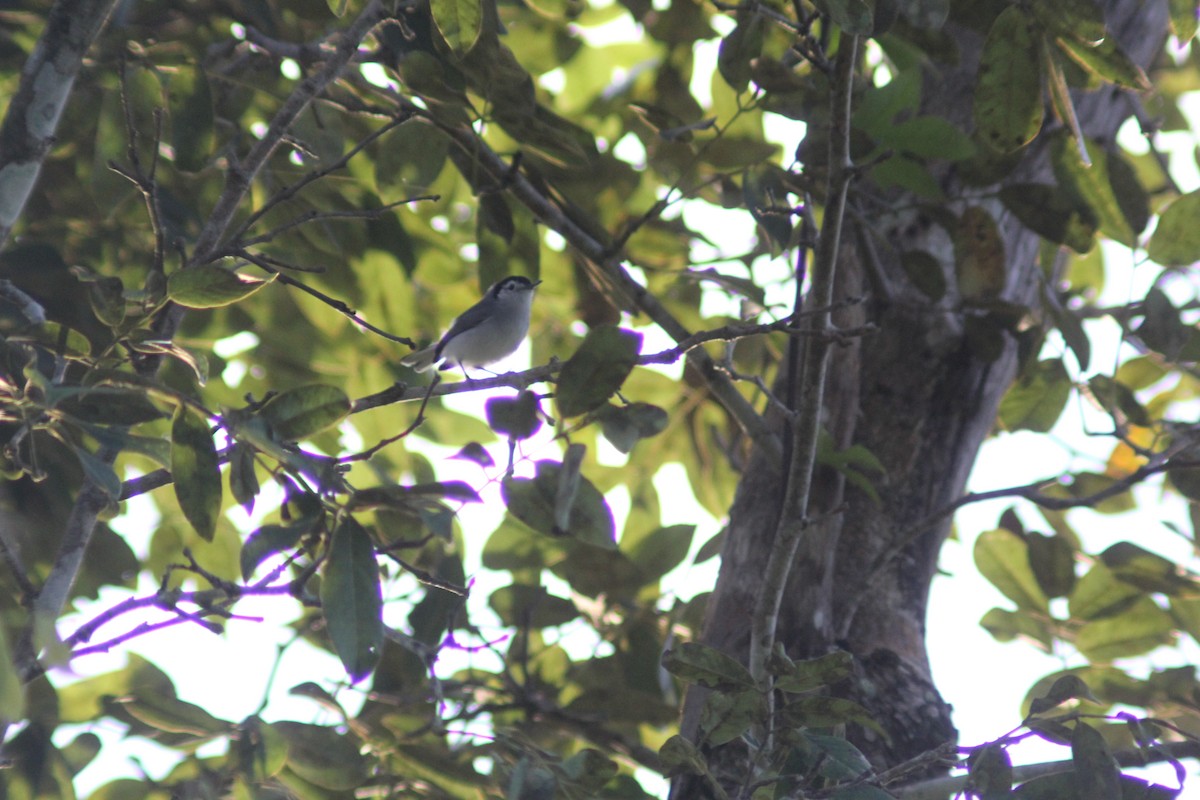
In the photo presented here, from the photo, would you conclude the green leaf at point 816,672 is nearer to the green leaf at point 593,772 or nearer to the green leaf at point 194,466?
the green leaf at point 593,772

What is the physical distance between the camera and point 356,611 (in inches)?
75.4

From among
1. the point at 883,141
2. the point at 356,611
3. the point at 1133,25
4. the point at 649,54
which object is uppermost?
the point at 649,54

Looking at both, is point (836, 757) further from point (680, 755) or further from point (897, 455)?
point (897, 455)

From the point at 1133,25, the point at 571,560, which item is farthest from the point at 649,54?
the point at 571,560

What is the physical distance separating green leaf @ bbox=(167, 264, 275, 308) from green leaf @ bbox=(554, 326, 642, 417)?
652 mm

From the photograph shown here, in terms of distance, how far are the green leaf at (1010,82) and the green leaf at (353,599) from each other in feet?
5.00

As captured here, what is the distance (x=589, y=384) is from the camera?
7.71 feet

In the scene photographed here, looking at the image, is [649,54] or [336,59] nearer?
[336,59]

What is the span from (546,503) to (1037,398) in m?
1.71

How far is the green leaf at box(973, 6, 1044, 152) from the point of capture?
7.35 ft

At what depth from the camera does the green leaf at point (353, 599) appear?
188 centimetres

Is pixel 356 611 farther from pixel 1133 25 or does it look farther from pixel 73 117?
pixel 1133 25

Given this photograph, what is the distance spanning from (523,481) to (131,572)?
5.51ft

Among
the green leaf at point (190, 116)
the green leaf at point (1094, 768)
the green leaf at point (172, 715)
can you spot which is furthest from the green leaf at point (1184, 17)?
the green leaf at point (172, 715)
